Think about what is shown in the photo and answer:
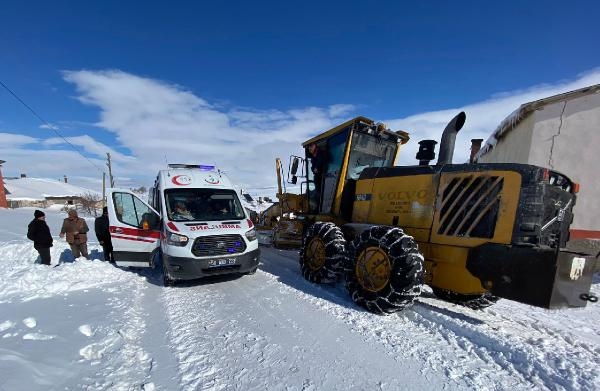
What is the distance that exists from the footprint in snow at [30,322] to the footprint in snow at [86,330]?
498 millimetres

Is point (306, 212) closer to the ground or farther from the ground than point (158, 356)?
farther from the ground

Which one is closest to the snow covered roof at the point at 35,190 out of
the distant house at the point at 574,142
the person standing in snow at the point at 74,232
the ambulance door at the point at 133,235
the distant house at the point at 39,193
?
the distant house at the point at 39,193

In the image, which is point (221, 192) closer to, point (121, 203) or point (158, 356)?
point (121, 203)

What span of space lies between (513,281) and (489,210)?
0.91m

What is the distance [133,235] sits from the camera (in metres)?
6.45

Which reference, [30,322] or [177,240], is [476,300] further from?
[30,322]

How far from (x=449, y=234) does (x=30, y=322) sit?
530cm

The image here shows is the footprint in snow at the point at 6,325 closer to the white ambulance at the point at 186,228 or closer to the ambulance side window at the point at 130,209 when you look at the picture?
the white ambulance at the point at 186,228

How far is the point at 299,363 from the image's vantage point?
10.7 ft

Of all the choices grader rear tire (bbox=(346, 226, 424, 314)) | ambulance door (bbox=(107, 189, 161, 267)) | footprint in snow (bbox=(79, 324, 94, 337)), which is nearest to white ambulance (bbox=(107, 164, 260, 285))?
ambulance door (bbox=(107, 189, 161, 267))

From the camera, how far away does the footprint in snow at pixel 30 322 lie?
3646 mm

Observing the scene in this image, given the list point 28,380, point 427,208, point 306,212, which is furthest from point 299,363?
point 306,212

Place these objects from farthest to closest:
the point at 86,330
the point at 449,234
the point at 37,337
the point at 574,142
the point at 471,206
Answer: the point at 574,142, the point at 449,234, the point at 471,206, the point at 86,330, the point at 37,337

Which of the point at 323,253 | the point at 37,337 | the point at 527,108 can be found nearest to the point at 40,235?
the point at 37,337
